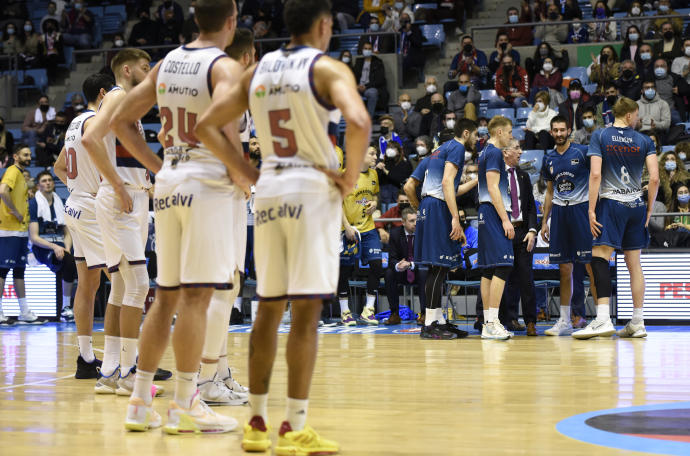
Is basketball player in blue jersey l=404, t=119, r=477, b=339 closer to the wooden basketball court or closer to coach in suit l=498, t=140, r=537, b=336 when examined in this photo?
the wooden basketball court

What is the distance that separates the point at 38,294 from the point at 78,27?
31.1 feet

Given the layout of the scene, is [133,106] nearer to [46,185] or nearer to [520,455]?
[520,455]

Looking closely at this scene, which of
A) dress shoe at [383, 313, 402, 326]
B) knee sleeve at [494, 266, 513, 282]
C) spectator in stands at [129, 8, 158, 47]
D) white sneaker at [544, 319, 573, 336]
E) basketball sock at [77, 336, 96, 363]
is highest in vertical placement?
spectator in stands at [129, 8, 158, 47]

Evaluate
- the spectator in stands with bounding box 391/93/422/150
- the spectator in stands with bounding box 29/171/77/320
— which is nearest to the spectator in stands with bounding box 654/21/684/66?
Answer: the spectator in stands with bounding box 391/93/422/150

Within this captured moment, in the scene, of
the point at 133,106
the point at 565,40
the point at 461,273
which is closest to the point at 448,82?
the point at 565,40

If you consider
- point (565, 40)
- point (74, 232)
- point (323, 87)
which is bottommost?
point (74, 232)

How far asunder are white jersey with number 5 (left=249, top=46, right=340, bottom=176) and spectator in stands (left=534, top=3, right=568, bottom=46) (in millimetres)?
14019

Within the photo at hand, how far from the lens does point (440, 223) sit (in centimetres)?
926

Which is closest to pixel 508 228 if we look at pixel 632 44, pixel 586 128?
pixel 586 128

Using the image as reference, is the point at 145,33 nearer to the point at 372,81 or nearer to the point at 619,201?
the point at 372,81

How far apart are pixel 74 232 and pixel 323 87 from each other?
3.38 metres

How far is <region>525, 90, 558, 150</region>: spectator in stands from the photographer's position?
14227 mm

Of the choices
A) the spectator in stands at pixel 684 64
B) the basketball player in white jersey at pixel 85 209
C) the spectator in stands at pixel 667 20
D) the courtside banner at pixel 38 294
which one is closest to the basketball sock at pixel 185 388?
the basketball player in white jersey at pixel 85 209

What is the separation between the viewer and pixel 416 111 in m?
16.0
